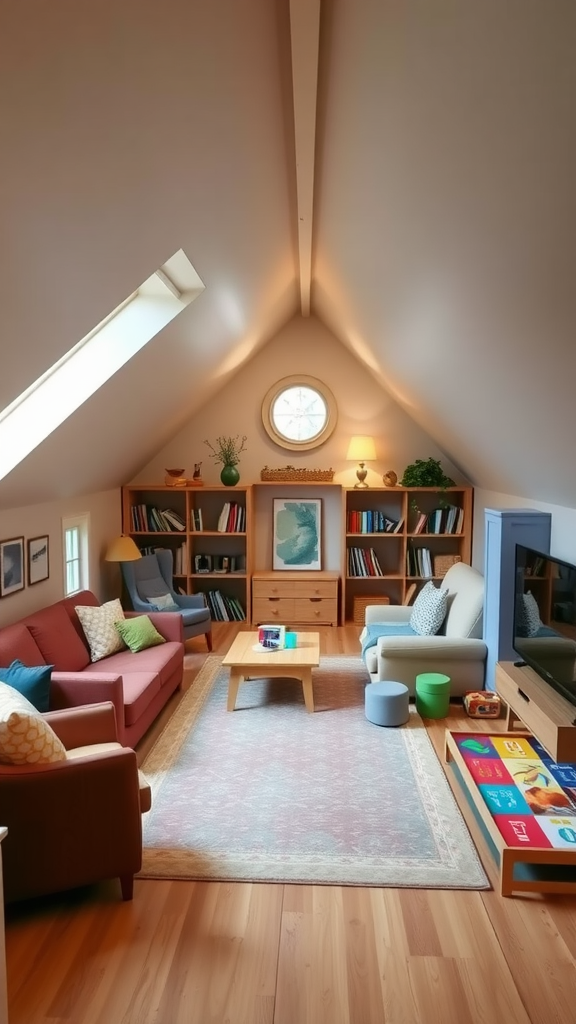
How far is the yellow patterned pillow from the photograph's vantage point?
2441 mm

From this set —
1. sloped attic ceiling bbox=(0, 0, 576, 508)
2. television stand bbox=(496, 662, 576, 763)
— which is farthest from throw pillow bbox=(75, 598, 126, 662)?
television stand bbox=(496, 662, 576, 763)

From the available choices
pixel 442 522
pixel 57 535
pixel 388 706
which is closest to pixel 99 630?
pixel 57 535

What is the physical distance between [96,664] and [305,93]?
343cm

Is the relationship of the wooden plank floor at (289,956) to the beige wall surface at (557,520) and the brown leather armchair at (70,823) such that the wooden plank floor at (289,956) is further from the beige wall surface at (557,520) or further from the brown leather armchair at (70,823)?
the beige wall surface at (557,520)

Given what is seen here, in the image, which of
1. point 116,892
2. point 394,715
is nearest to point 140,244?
point 116,892

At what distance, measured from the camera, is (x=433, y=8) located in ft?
5.03

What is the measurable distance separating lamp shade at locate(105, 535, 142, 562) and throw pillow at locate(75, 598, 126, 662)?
3.23ft

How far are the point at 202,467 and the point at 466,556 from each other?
289 centimetres

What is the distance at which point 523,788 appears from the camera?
2.97 metres

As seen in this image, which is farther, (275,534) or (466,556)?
(275,534)

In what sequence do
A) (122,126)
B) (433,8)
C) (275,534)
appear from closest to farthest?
(433,8) < (122,126) < (275,534)

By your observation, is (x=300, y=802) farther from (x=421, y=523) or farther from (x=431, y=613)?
(x=421, y=523)

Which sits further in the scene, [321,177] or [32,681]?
[321,177]

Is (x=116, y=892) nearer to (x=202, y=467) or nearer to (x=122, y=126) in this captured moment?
(x=122, y=126)
